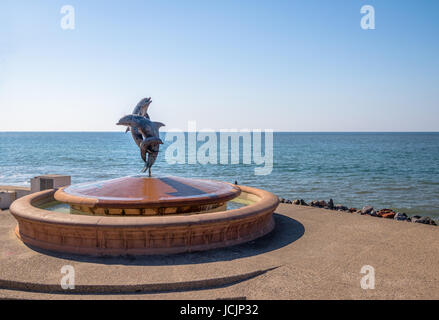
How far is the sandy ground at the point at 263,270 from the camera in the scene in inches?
235

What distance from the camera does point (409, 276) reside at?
670cm

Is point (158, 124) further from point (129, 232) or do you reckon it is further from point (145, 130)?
point (129, 232)

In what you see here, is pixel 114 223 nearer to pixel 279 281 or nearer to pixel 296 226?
pixel 279 281

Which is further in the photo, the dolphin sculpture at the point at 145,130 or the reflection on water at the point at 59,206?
the reflection on water at the point at 59,206

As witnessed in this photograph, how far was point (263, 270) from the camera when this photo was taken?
266 inches

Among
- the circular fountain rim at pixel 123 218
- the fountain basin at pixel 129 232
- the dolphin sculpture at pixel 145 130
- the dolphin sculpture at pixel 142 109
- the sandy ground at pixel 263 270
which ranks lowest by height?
the sandy ground at pixel 263 270

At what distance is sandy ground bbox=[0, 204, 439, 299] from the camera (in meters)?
5.97

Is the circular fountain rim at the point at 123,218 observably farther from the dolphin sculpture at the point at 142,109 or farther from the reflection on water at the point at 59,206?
the dolphin sculpture at the point at 142,109

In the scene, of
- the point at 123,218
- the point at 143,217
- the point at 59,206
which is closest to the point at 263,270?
the point at 143,217

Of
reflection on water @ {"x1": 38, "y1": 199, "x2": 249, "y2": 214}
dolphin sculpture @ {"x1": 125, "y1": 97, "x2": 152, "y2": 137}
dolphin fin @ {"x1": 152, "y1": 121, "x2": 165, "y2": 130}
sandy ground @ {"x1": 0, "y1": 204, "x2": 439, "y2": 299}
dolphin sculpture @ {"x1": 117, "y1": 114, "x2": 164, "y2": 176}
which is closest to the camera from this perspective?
sandy ground @ {"x1": 0, "y1": 204, "x2": 439, "y2": 299}

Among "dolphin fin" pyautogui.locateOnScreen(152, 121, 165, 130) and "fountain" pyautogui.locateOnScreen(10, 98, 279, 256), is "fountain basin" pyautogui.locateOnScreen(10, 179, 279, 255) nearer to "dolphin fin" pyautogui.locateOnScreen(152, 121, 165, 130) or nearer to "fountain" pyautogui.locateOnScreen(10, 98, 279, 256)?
"fountain" pyautogui.locateOnScreen(10, 98, 279, 256)

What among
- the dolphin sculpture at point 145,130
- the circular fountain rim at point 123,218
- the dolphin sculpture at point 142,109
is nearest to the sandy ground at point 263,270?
the circular fountain rim at point 123,218

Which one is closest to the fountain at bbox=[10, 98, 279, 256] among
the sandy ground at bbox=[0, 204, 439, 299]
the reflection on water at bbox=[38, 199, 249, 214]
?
the reflection on water at bbox=[38, 199, 249, 214]
